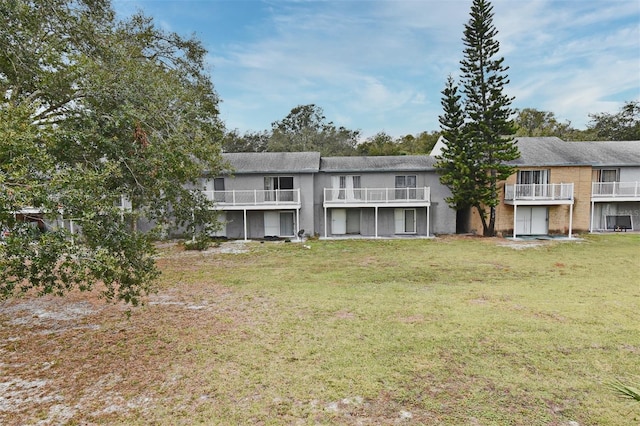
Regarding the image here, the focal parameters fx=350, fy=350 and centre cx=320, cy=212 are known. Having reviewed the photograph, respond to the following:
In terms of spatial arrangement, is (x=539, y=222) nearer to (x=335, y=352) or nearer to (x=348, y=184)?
(x=348, y=184)

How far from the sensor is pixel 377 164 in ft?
Result: 66.5

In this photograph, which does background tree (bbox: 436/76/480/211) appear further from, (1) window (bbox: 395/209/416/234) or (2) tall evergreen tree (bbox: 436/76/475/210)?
(1) window (bbox: 395/209/416/234)

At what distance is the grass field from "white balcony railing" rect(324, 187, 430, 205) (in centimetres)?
842

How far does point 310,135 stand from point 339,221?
3352 centimetres

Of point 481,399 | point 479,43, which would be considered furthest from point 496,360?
point 479,43

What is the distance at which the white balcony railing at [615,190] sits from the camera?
19609 millimetres

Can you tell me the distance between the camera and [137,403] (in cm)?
442

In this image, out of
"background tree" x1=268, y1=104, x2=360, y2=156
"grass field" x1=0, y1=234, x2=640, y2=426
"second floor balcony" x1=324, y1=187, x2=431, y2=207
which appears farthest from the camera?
"background tree" x1=268, y1=104, x2=360, y2=156

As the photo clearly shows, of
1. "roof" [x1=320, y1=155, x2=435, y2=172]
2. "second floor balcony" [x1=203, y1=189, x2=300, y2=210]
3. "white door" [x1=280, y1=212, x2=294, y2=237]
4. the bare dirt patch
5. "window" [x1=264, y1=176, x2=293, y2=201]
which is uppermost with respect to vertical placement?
"roof" [x1=320, y1=155, x2=435, y2=172]

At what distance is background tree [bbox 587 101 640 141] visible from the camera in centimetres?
3762

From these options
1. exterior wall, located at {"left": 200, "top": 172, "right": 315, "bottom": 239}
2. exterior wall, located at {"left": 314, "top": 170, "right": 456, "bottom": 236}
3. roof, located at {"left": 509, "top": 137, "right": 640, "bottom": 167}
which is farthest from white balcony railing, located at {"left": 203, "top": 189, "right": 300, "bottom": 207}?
roof, located at {"left": 509, "top": 137, "right": 640, "bottom": 167}

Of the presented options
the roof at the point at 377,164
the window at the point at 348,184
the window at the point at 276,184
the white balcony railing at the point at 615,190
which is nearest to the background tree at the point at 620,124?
the white balcony railing at the point at 615,190

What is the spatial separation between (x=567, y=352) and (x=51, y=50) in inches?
371

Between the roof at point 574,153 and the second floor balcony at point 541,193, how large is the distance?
1.34m
